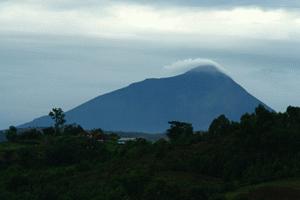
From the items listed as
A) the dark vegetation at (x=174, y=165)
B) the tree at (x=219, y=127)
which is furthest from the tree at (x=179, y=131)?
the tree at (x=219, y=127)

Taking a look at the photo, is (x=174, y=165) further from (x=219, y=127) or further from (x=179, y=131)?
(x=179, y=131)

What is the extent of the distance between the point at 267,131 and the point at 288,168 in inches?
242

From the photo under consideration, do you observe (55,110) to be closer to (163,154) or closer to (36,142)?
(36,142)

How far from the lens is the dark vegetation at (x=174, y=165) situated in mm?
53719

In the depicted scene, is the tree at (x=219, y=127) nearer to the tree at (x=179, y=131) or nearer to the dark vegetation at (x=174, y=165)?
the dark vegetation at (x=174, y=165)

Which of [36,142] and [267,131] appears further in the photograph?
[36,142]

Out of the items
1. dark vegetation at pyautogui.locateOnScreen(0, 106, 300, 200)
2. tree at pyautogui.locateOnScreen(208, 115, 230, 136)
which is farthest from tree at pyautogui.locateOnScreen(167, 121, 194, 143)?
tree at pyautogui.locateOnScreen(208, 115, 230, 136)

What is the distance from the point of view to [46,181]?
68.3 metres

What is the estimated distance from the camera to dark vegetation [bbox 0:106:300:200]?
53719 mm

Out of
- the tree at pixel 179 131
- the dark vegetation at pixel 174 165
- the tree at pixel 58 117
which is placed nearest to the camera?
the dark vegetation at pixel 174 165

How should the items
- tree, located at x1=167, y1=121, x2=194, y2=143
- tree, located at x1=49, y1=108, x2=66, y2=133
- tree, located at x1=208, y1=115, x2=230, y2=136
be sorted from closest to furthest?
tree, located at x1=208, y1=115, x2=230, y2=136
tree, located at x1=167, y1=121, x2=194, y2=143
tree, located at x1=49, y1=108, x2=66, y2=133

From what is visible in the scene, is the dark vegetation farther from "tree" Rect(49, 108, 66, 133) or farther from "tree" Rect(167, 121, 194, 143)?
"tree" Rect(49, 108, 66, 133)

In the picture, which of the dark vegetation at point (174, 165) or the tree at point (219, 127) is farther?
the tree at point (219, 127)

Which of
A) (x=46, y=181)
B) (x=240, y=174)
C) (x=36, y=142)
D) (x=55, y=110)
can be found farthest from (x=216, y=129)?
(x=55, y=110)
